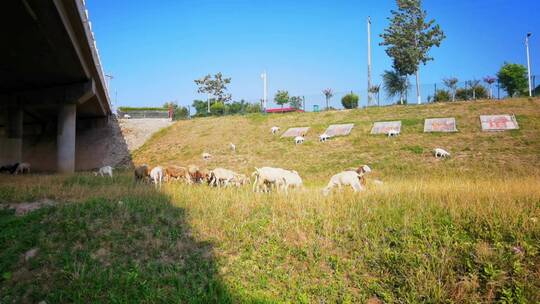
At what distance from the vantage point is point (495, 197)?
9.66 meters

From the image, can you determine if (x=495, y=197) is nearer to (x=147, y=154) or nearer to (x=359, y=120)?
(x=359, y=120)

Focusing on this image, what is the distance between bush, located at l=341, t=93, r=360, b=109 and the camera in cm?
5638

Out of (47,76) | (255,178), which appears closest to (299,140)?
(255,178)

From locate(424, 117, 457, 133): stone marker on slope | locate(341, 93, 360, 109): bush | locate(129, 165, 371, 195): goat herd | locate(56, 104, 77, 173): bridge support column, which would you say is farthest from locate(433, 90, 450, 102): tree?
locate(56, 104, 77, 173): bridge support column

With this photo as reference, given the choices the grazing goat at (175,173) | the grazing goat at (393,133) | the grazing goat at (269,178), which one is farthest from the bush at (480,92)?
the grazing goat at (175,173)

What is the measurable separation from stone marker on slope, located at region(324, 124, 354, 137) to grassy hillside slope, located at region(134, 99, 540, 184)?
1.99 ft

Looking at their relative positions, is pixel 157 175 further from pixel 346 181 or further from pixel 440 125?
pixel 440 125

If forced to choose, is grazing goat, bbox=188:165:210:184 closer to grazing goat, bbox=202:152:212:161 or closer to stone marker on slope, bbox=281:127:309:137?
grazing goat, bbox=202:152:212:161

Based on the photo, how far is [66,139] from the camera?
29.1m

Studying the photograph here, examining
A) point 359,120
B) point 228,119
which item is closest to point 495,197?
point 359,120

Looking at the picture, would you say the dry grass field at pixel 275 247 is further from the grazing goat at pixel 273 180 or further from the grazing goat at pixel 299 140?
the grazing goat at pixel 299 140

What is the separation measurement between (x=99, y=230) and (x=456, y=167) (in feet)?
66.8

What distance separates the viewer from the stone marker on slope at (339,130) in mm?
33656

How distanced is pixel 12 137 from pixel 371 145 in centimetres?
2884
